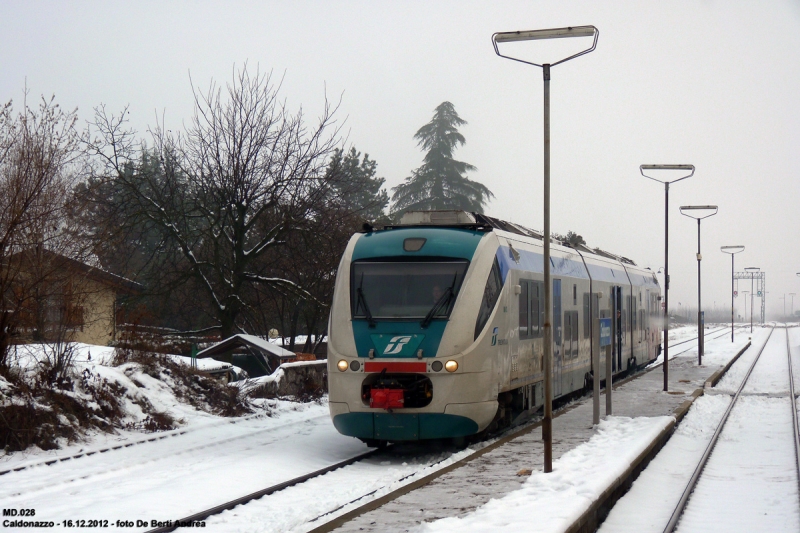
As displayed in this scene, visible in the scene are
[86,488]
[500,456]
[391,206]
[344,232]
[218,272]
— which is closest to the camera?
[86,488]

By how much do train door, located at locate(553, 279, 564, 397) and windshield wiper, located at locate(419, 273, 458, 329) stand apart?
4275mm

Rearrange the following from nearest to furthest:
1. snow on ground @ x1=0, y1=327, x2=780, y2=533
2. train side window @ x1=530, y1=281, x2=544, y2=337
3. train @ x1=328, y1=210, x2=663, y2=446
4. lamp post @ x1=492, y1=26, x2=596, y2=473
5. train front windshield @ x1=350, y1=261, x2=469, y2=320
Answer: snow on ground @ x1=0, y1=327, x2=780, y2=533
lamp post @ x1=492, y1=26, x2=596, y2=473
train @ x1=328, y1=210, x2=663, y2=446
train front windshield @ x1=350, y1=261, x2=469, y2=320
train side window @ x1=530, y1=281, x2=544, y2=337

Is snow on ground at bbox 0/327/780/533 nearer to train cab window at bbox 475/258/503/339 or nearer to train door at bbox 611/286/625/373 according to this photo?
train cab window at bbox 475/258/503/339

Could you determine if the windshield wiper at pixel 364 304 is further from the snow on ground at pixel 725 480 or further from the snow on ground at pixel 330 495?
the snow on ground at pixel 725 480

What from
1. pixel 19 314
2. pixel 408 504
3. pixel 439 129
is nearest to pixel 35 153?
pixel 19 314

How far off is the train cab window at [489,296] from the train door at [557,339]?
3342mm

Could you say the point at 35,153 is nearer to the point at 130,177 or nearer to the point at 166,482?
the point at 166,482

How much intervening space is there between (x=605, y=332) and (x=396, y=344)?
5.33 m

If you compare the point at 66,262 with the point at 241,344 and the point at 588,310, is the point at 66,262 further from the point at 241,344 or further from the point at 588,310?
the point at 588,310

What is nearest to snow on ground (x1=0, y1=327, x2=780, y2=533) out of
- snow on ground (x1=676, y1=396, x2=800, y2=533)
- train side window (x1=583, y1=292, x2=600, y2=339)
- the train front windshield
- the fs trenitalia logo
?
snow on ground (x1=676, y1=396, x2=800, y2=533)

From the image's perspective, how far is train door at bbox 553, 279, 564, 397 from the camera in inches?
639

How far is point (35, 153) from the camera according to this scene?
13.4m

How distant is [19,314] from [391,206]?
43.9 metres

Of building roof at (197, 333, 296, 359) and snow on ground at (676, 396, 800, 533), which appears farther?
building roof at (197, 333, 296, 359)
